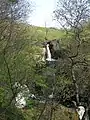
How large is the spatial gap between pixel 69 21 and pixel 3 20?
8032 mm

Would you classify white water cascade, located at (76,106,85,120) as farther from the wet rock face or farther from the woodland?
the wet rock face

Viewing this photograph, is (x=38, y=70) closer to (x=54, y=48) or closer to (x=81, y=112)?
(x=81, y=112)

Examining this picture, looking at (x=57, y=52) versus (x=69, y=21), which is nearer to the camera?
(x=69, y=21)

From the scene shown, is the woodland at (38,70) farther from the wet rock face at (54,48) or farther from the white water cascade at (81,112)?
the wet rock face at (54,48)

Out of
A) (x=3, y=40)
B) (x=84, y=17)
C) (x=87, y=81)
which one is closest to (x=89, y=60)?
(x=87, y=81)

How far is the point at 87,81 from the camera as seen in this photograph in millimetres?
26922

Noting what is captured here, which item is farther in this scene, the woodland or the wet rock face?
the wet rock face

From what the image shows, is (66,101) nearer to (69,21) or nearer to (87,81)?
(87,81)

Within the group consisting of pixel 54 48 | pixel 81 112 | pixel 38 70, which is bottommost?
pixel 81 112

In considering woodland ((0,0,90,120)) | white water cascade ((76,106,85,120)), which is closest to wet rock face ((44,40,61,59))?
woodland ((0,0,90,120))

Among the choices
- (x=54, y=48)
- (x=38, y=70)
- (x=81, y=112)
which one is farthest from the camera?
(x=54, y=48)

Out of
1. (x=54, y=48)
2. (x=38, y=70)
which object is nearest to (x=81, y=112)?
(x=38, y=70)

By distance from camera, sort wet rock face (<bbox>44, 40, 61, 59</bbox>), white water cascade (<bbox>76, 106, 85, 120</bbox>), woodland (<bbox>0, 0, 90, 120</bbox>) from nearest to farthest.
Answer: woodland (<bbox>0, 0, 90, 120</bbox>) < white water cascade (<bbox>76, 106, 85, 120</bbox>) < wet rock face (<bbox>44, 40, 61, 59</bbox>)

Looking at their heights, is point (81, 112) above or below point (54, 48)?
below
